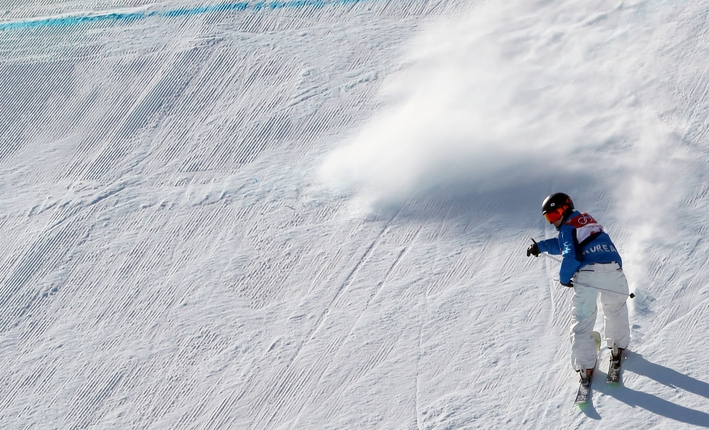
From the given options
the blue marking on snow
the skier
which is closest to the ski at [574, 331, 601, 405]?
the skier

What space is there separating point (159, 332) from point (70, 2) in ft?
15.5

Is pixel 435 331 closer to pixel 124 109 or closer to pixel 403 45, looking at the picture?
pixel 403 45

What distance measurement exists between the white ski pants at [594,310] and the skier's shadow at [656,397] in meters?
0.18

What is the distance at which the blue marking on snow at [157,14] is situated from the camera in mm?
8992

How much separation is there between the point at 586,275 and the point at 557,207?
0.44m

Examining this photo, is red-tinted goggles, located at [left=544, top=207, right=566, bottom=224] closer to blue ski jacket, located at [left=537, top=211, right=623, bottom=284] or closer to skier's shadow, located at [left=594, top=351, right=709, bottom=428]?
blue ski jacket, located at [left=537, top=211, right=623, bottom=284]

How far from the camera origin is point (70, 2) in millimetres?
9648

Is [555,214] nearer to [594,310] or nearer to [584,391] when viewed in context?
[594,310]

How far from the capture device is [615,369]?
5.57 meters

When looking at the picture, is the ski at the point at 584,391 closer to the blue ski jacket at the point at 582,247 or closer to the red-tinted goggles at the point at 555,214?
the blue ski jacket at the point at 582,247

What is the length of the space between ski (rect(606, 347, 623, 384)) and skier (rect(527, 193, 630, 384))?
8 cm

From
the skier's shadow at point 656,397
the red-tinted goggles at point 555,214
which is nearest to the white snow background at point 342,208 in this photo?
the skier's shadow at point 656,397

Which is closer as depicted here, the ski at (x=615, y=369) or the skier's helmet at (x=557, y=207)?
the skier's helmet at (x=557, y=207)

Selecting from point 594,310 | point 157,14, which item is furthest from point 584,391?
point 157,14
